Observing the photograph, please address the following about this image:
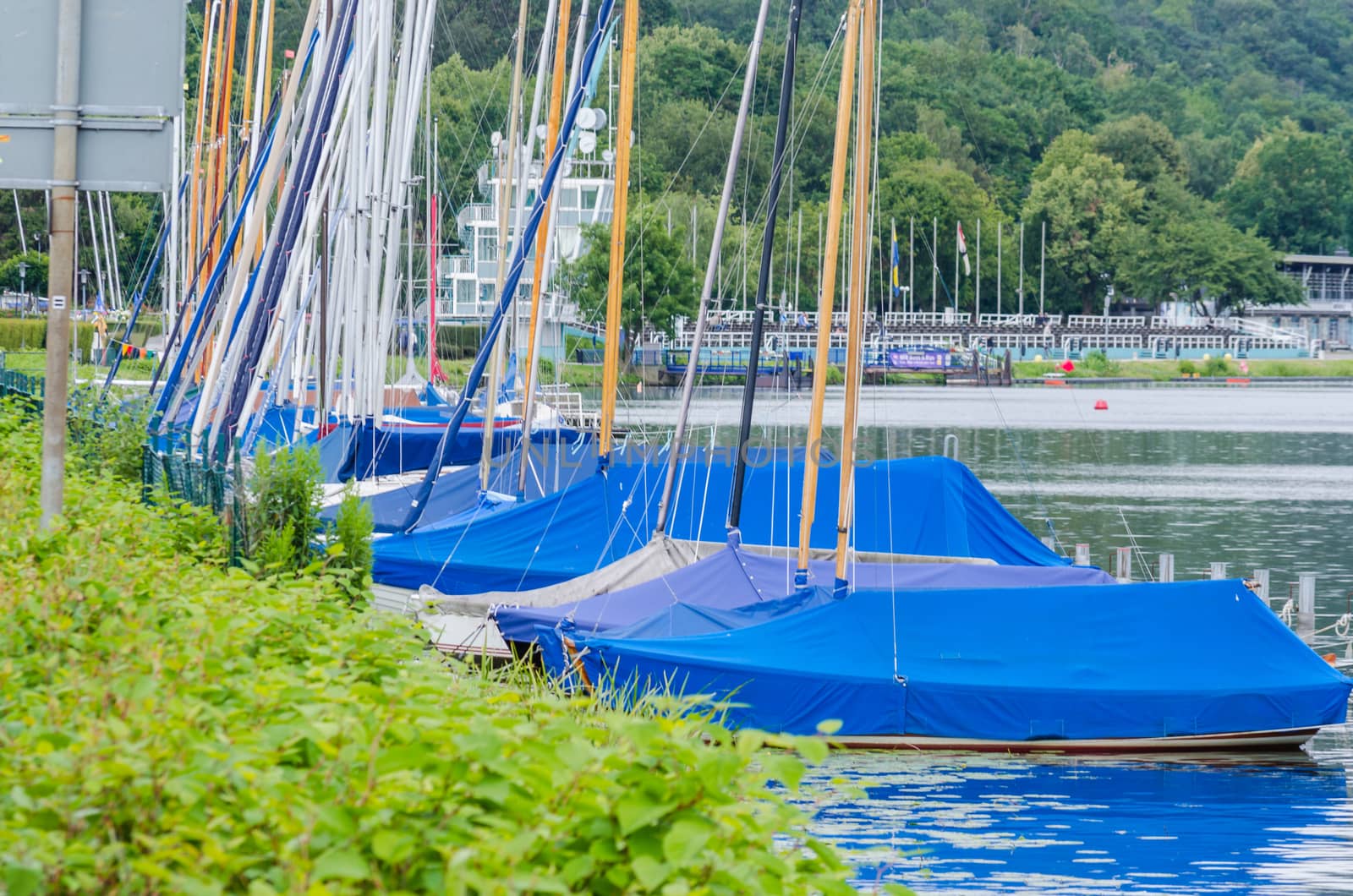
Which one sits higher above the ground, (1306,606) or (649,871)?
(649,871)

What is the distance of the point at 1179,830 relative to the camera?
43.9 ft

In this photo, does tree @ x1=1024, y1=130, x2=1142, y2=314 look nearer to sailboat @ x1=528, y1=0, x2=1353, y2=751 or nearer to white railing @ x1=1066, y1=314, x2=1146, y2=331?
white railing @ x1=1066, y1=314, x2=1146, y2=331

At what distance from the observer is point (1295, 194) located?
166625mm

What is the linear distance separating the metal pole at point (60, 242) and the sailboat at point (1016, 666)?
257 inches

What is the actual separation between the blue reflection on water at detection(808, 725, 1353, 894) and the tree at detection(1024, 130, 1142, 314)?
12749cm

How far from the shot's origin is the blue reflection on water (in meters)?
12.1

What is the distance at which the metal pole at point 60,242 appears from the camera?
25.3ft

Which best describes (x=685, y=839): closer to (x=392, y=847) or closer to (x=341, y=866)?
(x=392, y=847)

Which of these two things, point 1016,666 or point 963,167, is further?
Result: point 963,167

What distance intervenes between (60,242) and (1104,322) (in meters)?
132

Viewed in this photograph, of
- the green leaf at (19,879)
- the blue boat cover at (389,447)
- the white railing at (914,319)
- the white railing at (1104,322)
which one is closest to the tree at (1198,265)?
the white railing at (1104,322)

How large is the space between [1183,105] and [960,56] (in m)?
33.1

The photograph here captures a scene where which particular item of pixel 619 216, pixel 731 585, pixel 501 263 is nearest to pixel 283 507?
pixel 731 585

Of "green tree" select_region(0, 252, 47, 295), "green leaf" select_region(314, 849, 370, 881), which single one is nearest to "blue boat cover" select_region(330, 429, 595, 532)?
"green leaf" select_region(314, 849, 370, 881)
